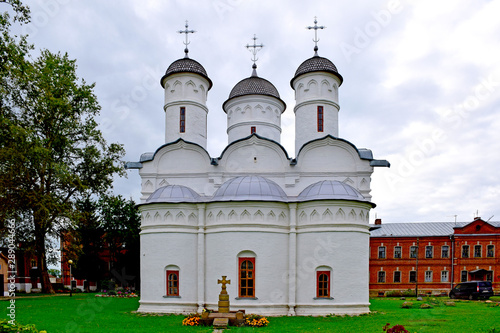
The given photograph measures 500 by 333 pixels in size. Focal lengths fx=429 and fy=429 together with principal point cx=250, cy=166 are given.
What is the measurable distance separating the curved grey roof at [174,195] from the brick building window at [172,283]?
2.88m

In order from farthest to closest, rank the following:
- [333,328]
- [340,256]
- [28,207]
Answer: [28,207] → [340,256] → [333,328]

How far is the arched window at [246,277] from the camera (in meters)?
16.0

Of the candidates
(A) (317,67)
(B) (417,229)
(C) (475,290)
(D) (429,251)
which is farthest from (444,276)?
(A) (317,67)

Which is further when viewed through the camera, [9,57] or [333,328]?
[9,57]

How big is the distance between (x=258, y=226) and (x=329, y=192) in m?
3.05

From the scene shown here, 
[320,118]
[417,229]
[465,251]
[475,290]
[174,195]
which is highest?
[320,118]

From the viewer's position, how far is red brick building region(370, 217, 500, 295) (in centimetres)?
3391

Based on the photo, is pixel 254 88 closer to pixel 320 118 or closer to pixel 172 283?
pixel 320 118

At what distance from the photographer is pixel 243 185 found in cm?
1692

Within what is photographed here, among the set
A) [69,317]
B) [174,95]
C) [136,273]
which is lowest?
[136,273]

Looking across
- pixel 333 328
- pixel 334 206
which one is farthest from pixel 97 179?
pixel 333 328

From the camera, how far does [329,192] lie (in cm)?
1659

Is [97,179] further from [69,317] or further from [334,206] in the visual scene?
[334,206]

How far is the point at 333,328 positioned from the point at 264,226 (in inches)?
190
